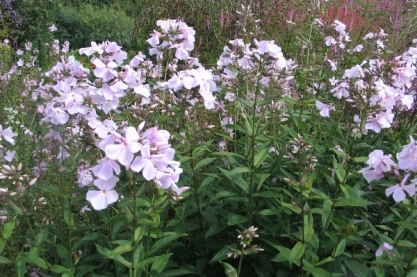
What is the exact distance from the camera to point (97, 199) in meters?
1.73

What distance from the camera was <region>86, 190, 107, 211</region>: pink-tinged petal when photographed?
1721 millimetres

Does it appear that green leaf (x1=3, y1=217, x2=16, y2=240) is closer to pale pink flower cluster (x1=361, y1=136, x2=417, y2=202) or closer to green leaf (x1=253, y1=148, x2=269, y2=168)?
green leaf (x1=253, y1=148, x2=269, y2=168)

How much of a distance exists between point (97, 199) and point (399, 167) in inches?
51.3

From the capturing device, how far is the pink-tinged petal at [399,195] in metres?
1.94

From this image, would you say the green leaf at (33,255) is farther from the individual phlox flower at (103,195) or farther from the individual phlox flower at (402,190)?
the individual phlox flower at (402,190)

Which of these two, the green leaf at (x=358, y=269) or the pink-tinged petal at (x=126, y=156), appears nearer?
the pink-tinged petal at (x=126, y=156)

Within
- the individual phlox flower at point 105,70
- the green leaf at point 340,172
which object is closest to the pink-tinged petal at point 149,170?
the individual phlox flower at point 105,70

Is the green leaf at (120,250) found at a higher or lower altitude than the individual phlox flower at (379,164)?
lower

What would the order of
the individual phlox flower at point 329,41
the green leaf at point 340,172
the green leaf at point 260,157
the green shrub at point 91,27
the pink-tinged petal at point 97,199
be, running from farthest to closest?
1. the green shrub at point 91,27
2. the individual phlox flower at point 329,41
3. the green leaf at point 260,157
4. the green leaf at point 340,172
5. the pink-tinged petal at point 97,199

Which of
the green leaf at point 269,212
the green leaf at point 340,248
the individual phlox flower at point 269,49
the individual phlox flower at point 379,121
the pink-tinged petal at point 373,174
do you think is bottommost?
the green leaf at point 340,248

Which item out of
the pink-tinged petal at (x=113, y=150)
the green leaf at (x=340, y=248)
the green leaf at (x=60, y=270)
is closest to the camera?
the pink-tinged petal at (x=113, y=150)

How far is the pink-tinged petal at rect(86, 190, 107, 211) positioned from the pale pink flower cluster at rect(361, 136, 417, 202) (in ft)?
3.89

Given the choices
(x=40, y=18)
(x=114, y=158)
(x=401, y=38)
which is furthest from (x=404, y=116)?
(x=40, y=18)

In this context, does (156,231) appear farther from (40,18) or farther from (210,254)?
(40,18)
